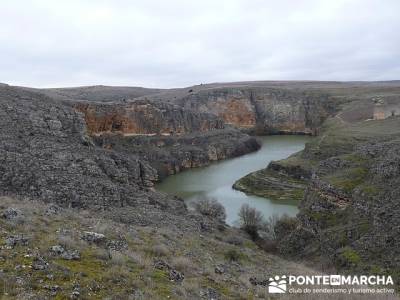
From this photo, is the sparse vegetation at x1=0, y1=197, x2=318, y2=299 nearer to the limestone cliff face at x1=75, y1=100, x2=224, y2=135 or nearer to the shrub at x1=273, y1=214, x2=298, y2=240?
the shrub at x1=273, y1=214, x2=298, y2=240

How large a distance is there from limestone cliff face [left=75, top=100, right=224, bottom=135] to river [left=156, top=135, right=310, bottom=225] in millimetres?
9409

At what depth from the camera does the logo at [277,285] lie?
10461 mm

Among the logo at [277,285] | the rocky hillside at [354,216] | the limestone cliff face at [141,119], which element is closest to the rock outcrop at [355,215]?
the rocky hillside at [354,216]

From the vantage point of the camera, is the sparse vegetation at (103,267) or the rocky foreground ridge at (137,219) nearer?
the sparse vegetation at (103,267)

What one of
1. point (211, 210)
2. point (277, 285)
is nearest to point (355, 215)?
point (211, 210)

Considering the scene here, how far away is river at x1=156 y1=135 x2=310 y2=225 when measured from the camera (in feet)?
126

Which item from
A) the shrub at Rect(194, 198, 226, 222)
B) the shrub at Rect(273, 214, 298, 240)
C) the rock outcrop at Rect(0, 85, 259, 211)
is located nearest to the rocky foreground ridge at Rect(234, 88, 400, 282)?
the shrub at Rect(273, 214, 298, 240)

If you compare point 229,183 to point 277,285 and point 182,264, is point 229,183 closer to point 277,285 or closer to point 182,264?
point 277,285

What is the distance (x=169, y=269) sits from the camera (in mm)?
10367

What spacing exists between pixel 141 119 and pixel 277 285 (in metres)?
57.5

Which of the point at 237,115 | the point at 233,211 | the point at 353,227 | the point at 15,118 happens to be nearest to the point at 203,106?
the point at 237,115

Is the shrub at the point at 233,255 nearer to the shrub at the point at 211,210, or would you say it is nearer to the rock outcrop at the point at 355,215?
the rock outcrop at the point at 355,215

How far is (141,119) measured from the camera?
6719 cm

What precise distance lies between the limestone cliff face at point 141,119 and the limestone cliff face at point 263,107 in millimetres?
26911
